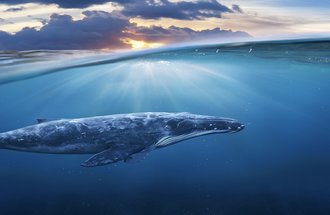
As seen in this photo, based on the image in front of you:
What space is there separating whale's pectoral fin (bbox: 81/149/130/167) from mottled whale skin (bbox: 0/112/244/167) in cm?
33

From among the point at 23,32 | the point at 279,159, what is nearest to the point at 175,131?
the point at 279,159

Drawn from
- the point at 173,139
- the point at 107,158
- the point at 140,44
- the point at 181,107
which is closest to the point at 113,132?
the point at 107,158

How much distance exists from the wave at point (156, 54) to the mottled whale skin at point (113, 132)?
8.08 meters

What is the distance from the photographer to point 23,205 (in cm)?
1177

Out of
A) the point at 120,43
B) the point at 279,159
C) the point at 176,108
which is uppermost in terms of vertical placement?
the point at 120,43

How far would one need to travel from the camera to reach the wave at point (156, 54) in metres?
20.1

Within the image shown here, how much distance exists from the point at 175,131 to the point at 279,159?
7.94 meters

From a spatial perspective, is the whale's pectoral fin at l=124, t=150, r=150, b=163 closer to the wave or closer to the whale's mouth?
the whale's mouth

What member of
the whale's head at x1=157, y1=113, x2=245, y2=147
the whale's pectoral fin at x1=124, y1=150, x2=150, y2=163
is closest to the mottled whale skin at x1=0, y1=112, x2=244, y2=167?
the whale's head at x1=157, y1=113, x2=245, y2=147

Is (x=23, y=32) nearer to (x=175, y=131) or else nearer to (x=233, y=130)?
(x=175, y=131)

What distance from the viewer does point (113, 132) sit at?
414 inches

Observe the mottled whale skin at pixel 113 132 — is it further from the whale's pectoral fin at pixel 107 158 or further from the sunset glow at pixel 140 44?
Answer: the sunset glow at pixel 140 44

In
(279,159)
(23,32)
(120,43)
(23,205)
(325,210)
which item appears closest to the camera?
(325,210)

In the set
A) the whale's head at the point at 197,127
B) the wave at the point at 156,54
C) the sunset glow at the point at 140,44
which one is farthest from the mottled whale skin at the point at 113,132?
the sunset glow at the point at 140,44
